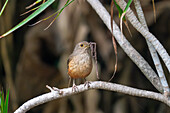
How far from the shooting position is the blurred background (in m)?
3.80

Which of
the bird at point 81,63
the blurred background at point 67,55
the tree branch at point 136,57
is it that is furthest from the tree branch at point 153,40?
the blurred background at point 67,55

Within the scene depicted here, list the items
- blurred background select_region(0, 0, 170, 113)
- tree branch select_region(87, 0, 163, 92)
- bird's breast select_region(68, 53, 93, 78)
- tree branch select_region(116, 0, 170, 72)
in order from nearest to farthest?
tree branch select_region(116, 0, 170, 72)
tree branch select_region(87, 0, 163, 92)
bird's breast select_region(68, 53, 93, 78)
blurred background select_region(0, 0, 170, 113)

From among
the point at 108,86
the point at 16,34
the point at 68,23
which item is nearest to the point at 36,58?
the point at 16,34

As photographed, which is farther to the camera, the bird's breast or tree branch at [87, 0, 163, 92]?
the bird's breast

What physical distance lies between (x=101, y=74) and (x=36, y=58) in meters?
0.90

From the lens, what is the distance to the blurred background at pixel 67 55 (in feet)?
12.5

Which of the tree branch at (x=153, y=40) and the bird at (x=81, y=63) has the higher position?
the bird at (x=81, y=63)

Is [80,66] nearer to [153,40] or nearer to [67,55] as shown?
[153,40]

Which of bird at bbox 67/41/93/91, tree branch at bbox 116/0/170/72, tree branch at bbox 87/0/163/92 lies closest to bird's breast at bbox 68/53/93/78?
bird at bbox 67/41/93/91

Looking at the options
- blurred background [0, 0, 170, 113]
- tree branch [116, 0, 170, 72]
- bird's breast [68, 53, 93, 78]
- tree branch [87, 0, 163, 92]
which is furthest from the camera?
blurred background [0, 0, 170, 113]

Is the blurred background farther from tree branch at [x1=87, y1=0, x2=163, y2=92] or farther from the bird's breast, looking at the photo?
tree branch at [x1=87, y1=0, x2=163, y2=92]

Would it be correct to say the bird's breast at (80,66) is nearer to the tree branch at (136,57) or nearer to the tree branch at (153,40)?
the tree branch at (136,57)

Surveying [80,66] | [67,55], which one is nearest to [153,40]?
[80,66]

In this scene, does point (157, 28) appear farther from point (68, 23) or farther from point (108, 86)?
point (108, 86)
